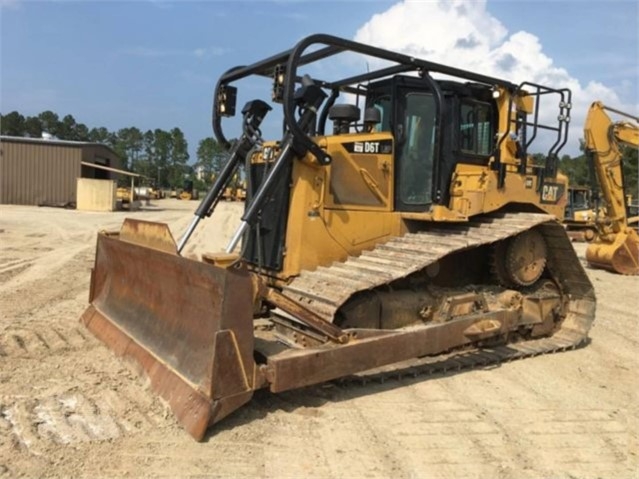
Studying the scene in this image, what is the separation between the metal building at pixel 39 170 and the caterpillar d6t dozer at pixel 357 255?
26153 millimetres

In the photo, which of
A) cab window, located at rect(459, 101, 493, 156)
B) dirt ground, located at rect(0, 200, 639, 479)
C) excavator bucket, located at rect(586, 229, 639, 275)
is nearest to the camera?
dirt ground, located at rect(0, 200, 639, 479)

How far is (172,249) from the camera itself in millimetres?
4762

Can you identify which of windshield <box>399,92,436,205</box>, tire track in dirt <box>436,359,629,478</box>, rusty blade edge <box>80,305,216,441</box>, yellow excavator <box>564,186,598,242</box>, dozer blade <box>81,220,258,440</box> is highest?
windshield <box>399,92,436,205</box>

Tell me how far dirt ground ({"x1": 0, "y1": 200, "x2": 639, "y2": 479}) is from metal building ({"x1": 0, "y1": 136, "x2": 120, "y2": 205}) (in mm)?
26013

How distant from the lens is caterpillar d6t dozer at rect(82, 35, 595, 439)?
423 cm

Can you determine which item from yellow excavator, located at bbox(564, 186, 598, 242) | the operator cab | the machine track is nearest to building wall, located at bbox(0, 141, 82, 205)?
yellow excavator, located at bbox(564, 186, 598, 242)

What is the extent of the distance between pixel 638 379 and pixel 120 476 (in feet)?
15.7

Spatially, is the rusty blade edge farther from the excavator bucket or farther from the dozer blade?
the excavator bucket

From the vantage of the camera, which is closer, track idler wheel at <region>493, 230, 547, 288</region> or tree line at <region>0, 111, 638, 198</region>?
track idler wheel at <region>493, 230, 547, 288</region>

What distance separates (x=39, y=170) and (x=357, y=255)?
92.9 ft

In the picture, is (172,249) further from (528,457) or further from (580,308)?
(580,308)

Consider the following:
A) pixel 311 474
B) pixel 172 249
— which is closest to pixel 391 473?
pixel 311 474

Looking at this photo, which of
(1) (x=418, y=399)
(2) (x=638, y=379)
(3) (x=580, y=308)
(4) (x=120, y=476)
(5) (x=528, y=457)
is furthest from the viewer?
(3) (x=580, y=308)

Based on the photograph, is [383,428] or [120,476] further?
[383,428]
